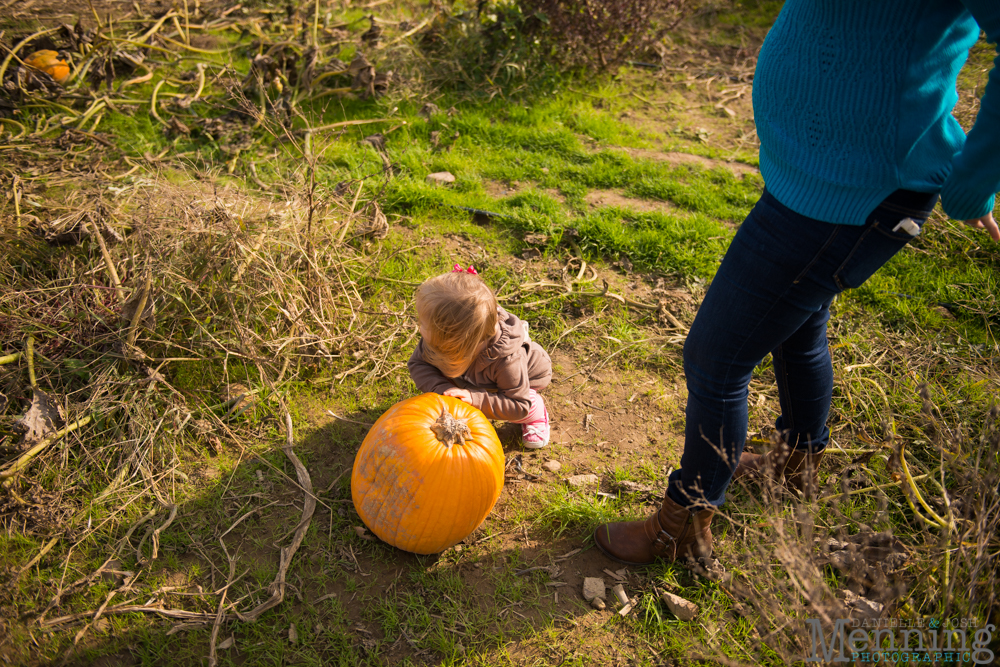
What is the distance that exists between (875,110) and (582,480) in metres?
1.96

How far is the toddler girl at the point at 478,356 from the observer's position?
2.42 metres

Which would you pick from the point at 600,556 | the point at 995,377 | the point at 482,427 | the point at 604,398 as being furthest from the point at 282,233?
the point at 995,377

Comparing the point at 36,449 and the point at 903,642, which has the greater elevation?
the point at 903,642

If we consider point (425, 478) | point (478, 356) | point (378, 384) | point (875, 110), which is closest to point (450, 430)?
point (425, 478)

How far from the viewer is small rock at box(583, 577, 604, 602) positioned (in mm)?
2432

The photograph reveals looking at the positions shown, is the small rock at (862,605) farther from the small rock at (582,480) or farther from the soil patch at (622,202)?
the soil patch at (622,202)

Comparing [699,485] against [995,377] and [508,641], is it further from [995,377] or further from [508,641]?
[995,377]

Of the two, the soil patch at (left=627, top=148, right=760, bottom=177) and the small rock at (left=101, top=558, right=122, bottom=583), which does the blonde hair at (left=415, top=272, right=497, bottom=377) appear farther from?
the soil patch at (left=627, top=148, right=760, bottom=177)

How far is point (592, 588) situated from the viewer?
2.45 metres

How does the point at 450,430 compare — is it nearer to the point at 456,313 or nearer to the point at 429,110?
the point at 456,313

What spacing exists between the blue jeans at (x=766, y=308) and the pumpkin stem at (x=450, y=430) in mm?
846

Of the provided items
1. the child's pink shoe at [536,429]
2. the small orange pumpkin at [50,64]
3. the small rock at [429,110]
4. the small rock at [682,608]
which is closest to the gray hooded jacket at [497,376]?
the child's pink shoe at [536,429]

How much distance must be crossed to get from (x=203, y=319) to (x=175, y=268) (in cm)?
29

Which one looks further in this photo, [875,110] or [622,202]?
[622,202]
